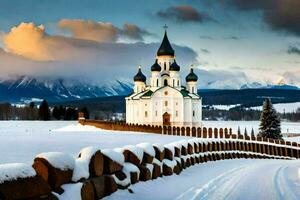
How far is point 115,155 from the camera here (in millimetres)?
10492

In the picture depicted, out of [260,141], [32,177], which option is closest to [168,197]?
[32,177]

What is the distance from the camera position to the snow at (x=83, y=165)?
8375 mm

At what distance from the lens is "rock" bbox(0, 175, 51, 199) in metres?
6.21

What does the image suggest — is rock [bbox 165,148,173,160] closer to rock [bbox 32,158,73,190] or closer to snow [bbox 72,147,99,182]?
snow [bbox 72,147,99,182]

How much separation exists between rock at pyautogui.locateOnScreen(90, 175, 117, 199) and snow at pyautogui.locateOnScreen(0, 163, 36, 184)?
93.1 inches

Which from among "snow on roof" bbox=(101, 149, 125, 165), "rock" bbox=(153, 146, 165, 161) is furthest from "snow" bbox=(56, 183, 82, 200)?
"rock" bbox=(153, 146, 165, 161)

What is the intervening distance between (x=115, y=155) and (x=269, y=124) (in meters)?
78.6

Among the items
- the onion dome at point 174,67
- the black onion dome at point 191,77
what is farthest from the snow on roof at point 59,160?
the black onion dome at point 191,77

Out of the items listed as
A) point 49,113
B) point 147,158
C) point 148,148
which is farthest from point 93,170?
point 49,113

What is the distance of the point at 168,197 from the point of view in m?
11.3

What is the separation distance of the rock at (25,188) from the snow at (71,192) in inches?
25.0

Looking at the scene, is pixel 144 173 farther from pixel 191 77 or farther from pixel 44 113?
pixel 44 113

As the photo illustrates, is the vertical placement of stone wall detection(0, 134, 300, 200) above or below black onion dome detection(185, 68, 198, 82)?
below

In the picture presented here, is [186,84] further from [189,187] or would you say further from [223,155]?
[189,187]
